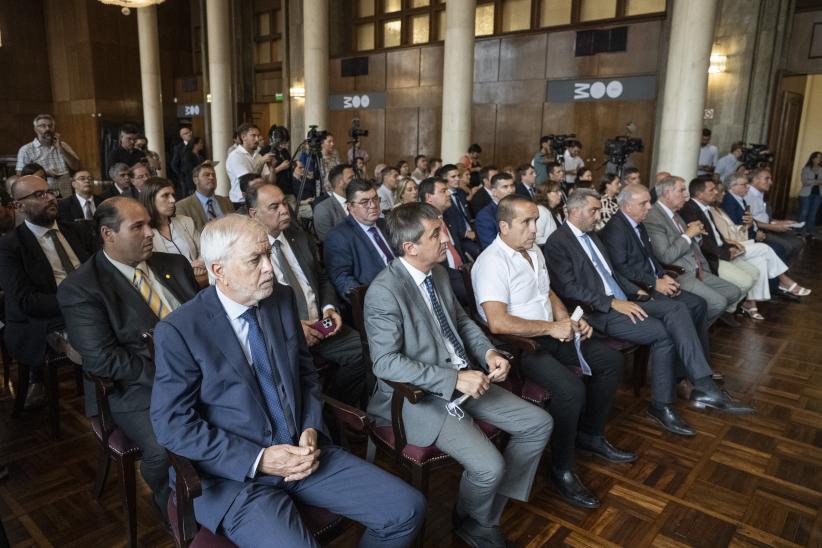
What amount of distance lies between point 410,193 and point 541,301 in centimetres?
264

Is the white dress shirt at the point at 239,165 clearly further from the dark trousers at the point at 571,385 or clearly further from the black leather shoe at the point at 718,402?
the black leather shoe at the point at 718,402

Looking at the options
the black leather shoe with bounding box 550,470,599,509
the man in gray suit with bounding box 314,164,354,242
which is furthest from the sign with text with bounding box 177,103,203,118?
the black leather shoe with bounding box 550,470,599,509

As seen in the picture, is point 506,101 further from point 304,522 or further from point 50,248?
point 304,522

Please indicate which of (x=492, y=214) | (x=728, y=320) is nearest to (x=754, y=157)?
(x=728, y=320)

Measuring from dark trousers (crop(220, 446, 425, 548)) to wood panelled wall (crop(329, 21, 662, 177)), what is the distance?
7.25 m

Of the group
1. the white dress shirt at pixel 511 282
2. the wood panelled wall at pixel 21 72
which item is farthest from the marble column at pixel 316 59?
the wood panelled wall at pixel 21 72

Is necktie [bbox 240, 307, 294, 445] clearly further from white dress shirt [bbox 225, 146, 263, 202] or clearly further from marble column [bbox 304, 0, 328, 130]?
marble column [bbox 304, 0, 328, 130]

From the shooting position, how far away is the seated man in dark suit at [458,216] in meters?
5.18

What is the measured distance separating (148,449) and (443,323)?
1.17 m

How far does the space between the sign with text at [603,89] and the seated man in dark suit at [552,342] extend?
23.1 ft

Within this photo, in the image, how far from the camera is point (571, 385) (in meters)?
2.51

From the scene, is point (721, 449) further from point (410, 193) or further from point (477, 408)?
point (410, 193)

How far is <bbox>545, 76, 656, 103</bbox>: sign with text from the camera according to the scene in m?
8.67

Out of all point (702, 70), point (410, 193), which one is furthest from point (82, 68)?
point (702, 70)
